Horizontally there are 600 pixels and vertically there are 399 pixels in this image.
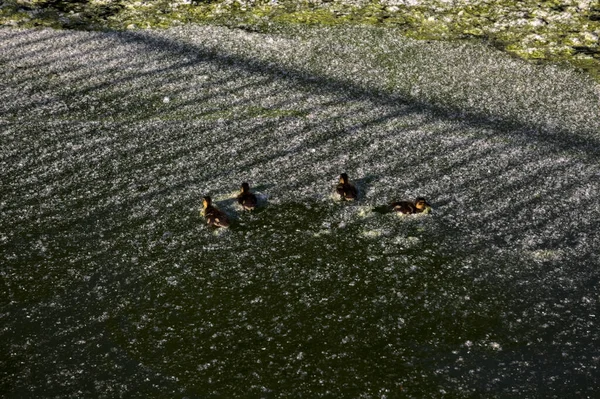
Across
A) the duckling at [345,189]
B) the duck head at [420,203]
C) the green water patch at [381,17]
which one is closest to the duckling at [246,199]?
the duckling at [345,189]

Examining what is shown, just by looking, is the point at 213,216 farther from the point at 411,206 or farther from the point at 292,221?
the point at 411,206

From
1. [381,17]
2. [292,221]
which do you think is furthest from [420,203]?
[381,17]

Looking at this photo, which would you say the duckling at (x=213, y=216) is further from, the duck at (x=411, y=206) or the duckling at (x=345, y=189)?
the duck at (x=411, y=206)

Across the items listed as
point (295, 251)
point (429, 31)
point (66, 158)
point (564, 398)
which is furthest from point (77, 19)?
point (564, 398)

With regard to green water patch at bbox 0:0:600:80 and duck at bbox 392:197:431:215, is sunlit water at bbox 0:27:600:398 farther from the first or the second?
green water patch at bbox 0:0:600:80

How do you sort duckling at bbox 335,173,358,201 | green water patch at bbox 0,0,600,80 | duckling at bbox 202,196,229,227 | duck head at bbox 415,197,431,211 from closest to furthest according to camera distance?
duckling at bbox 202,196,229,227
duck head at bbox 415,197,431,211
duckling at bbox 335,173,358,201
green water patch at bbox 0,0,600,80

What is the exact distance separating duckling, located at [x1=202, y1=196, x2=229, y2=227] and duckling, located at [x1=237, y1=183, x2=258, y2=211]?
149 mm

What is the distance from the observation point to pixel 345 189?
431 centimetres

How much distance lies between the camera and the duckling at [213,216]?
4.08 m

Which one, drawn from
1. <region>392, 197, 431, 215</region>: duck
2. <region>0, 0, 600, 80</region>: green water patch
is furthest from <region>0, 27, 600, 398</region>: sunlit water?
<region>0, 0, 600, 80</region>: green water patch

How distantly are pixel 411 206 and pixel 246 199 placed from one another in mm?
995

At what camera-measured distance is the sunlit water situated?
3176mm

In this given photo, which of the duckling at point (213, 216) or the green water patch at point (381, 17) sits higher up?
the green water patch at point (381, 17)

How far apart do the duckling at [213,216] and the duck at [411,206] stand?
3.38 feet
